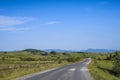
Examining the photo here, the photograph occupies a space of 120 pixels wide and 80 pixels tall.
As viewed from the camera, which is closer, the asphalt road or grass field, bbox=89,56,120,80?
the asphalt road

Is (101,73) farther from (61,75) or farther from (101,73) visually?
(61,75)

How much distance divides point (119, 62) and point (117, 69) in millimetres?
3218

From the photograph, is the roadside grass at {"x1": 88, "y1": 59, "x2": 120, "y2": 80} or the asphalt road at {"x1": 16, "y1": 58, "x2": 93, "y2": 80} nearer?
the asphalt road at {"x1": 16, "y1": 58, "x2": 93, "y2": 80}

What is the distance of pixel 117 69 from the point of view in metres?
63.5

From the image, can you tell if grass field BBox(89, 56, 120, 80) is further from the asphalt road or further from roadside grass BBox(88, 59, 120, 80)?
the asphalt road

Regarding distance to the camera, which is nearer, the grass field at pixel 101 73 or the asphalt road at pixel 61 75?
the asphalt road at pixel 61 75

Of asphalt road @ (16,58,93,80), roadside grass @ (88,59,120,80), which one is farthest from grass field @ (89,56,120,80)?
asphalt road @ (16,58,93,80)

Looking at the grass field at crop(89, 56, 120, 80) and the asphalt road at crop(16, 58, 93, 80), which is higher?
the asphalt road at crop(16, 58, 93, 80)

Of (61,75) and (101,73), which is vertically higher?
(61,75)

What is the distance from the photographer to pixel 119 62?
217 feet

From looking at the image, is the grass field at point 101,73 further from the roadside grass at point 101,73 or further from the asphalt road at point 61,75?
the asphalt road at point 61,75

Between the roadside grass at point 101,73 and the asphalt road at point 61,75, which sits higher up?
the asphalt road at point 61,75

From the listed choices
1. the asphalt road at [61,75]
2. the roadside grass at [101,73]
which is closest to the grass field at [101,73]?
the roadside grass at [101,73]

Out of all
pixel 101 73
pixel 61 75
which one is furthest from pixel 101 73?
pixel 61 75
